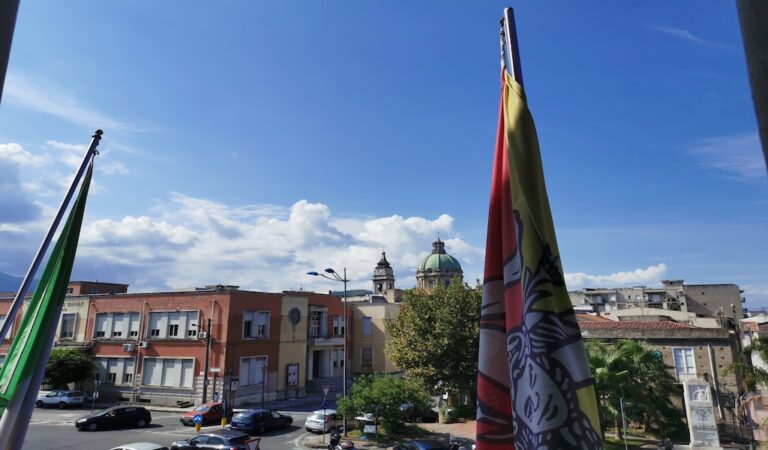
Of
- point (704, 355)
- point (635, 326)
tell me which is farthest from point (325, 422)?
point (704, 355)

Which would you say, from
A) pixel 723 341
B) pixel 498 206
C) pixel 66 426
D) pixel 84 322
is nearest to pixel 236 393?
pixel 66 426

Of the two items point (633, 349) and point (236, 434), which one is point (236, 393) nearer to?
point (236, 434)

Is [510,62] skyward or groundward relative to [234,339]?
skyward

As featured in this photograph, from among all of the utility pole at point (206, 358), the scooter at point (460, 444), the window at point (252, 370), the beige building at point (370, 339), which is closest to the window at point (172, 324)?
the utility pole at point (206, 358)

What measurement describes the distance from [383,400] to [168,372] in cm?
2281

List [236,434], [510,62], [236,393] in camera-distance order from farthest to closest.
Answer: [236,393], [236,434], [510,62]

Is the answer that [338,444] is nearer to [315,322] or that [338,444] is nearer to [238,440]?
[238,440]

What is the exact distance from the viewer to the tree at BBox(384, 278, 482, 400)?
90.1ft

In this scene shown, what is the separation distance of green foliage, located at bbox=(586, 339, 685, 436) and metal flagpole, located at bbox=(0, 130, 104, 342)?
65.6 feet

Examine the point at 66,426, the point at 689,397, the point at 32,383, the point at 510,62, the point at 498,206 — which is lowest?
the point at 66,426

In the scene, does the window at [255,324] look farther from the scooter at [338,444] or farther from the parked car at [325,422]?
the scooter at [338,444]

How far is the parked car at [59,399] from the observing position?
117 ft

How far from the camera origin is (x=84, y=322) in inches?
1673

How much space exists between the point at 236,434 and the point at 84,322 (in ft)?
95.8
